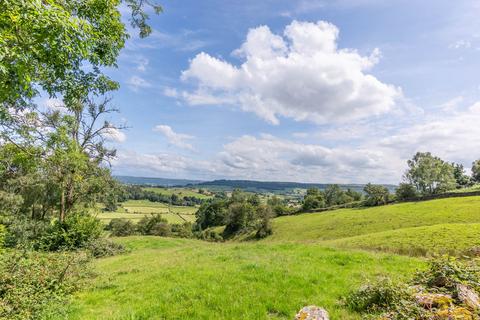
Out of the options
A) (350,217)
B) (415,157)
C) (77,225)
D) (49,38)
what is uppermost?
(415,157)

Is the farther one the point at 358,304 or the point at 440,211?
the point at 440,211

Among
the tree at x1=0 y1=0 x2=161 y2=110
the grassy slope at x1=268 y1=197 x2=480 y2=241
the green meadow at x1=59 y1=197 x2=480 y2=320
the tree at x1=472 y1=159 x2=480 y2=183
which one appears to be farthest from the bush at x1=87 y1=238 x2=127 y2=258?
the tree at x1=472 y1=159 x2=480 y2=183

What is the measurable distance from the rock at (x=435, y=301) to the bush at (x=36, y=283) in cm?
957

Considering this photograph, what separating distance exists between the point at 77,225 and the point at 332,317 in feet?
70.8

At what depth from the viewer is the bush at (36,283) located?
731 centimetres

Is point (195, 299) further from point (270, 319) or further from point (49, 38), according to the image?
point (49, 38)

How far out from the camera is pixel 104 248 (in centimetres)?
2291

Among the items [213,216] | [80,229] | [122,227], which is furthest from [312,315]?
[213,216]

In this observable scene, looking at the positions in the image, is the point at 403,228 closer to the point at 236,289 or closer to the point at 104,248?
the point at 236,289

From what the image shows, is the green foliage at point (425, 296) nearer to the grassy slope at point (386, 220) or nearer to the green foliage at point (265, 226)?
the grassy slope at point (386, 220)

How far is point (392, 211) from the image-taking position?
169 feet

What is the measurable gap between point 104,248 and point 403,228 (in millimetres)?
38604

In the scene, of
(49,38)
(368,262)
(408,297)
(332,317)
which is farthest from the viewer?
(368,262)


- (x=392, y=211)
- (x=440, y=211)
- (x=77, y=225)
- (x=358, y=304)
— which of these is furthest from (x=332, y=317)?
(x=392, y=211)
